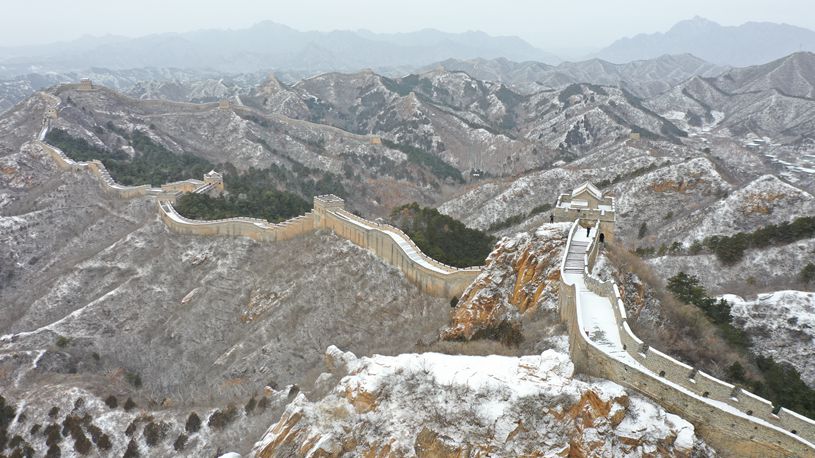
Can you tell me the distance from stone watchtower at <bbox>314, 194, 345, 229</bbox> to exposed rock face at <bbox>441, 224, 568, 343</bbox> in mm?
25038

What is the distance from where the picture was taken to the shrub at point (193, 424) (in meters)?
36.0

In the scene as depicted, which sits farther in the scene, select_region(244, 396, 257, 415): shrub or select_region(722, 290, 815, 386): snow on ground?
select_region(244, 396, 257, 415): shrub

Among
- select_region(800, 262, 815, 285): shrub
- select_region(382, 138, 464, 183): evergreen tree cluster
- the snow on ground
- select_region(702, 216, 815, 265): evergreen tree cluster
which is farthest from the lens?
select_region(382, 138, 464, 183): evergreen tree cluster

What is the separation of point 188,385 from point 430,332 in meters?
22.7

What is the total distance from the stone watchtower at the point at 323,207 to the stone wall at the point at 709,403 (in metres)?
40.8

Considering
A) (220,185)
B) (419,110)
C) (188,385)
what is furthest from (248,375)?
(419,110)

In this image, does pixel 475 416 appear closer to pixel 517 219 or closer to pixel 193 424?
pixel 193 424

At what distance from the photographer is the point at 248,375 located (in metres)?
45.1

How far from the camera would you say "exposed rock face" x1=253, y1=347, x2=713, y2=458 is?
19.0m

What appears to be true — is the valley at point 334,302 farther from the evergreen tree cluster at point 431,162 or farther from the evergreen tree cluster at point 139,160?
the evergreen tree cluster at point 431,162

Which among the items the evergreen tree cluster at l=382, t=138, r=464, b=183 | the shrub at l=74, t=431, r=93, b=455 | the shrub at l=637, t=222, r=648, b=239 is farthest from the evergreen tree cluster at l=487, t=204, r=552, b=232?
the shrub at l=74, t=431, r=93, b=455

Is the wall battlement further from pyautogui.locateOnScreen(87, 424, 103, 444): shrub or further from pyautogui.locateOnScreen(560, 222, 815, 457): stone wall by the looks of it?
pyautogui.locateOnScreen(87, 424, 103, 444): shrub

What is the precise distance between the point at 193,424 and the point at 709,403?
3199cm

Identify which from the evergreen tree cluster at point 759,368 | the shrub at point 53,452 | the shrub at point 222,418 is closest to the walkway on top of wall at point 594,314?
the evergreen tree cluster at point 759,368
